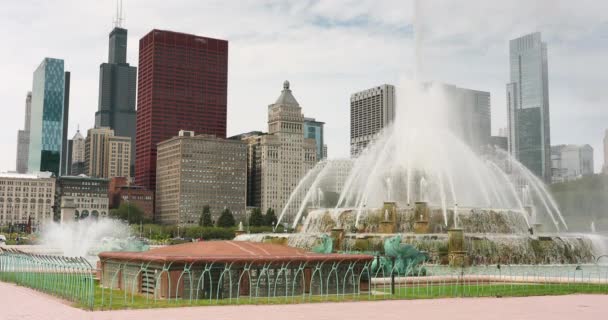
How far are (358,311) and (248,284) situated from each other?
6.59 meters

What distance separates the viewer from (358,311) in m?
24.4

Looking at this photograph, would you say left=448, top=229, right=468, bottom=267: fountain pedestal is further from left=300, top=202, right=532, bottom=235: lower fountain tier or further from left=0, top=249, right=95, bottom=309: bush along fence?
left=0, top=249, right=95, bottom=309: bush along fence

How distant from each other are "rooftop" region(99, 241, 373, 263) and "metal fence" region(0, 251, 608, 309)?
285mm

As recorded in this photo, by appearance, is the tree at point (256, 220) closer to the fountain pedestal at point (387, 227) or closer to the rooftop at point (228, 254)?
the fountain pedestal at point (387, 227)

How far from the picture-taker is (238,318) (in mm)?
21828

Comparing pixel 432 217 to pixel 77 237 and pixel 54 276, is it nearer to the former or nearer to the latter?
pixel 54 276

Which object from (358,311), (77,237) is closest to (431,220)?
(358,311)

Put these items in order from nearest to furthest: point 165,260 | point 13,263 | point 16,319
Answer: point 16,319 → point 165,260 → point 13,263

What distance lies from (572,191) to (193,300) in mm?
126287

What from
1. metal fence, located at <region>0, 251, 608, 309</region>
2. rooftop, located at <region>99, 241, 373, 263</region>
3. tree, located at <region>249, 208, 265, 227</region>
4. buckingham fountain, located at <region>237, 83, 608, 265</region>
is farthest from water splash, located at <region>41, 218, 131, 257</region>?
tree, located at <region>249, 208, 265, 227</region>

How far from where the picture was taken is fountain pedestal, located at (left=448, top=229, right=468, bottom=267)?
1912 inches

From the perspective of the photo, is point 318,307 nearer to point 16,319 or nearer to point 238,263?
point 238,263

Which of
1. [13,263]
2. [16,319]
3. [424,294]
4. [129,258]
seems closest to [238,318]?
[16,319]

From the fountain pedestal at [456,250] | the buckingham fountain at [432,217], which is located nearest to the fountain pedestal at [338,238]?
the buckingham fountain at [432,217]
